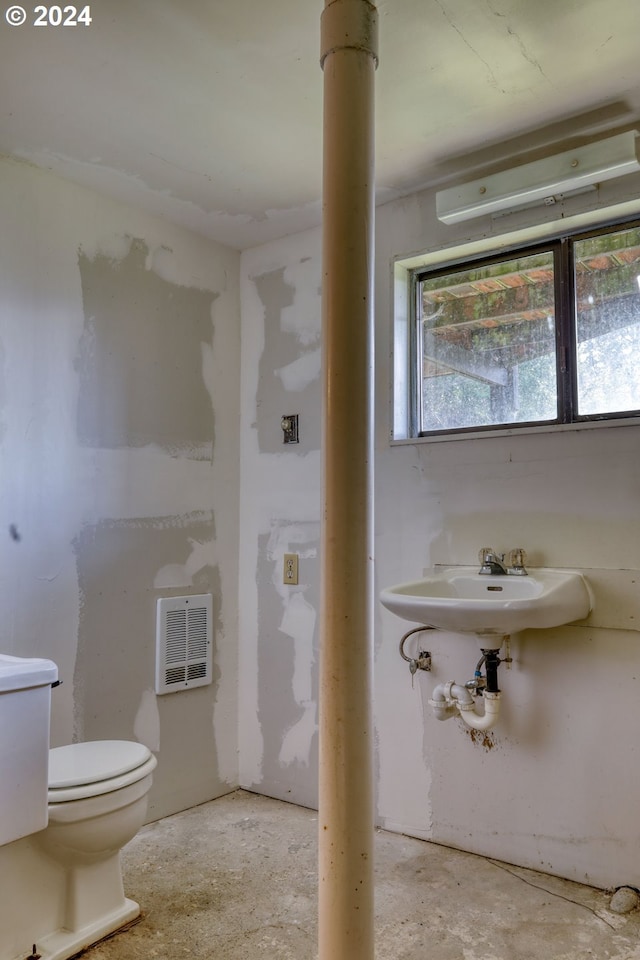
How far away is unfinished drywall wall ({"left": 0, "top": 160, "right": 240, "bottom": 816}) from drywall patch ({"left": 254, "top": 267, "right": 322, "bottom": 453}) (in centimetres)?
15

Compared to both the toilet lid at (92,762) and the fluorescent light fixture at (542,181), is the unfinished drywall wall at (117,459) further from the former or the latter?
the fluorescent light fixture at (542,181)

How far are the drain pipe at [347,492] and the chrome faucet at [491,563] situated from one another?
35.9 inches

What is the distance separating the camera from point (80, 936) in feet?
5.53

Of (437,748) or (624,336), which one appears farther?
(437,748)

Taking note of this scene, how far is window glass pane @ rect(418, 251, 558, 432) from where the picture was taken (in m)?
2.23

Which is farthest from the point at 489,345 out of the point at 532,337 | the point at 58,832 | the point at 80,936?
the point at 80,936

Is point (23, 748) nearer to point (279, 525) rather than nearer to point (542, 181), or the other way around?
point (279, 525)

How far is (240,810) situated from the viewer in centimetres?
255

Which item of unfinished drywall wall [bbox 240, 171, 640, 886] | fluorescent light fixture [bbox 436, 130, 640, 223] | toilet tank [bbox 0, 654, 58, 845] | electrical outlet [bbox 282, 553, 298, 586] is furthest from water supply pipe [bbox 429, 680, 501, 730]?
fluorescent light fixture [bbox 436, 130, 640, 223]

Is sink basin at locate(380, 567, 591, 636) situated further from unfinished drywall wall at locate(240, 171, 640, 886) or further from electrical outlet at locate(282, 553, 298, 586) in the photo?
electrical outlet at locate(282, 553, 298, 586)

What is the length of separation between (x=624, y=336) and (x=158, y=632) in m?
1.91

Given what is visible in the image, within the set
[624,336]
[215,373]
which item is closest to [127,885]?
[215,373]

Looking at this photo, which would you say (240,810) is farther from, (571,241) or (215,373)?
(571,241)

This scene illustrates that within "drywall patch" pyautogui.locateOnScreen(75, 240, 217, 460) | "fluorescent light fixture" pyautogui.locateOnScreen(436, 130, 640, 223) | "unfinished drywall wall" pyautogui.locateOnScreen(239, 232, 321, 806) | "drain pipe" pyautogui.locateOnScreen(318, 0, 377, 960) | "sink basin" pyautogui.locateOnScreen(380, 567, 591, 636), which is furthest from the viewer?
"unfinished drywall wall" pyautogui.locateOnScreen(239, 232, 321, 806)
